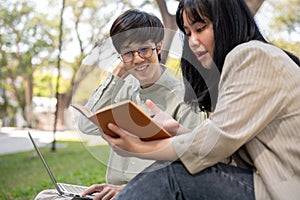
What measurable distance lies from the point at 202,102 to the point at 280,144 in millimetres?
409

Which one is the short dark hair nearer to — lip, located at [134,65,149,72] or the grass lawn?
lip, located at [134,65,149,72]

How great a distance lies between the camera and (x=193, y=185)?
1023mm

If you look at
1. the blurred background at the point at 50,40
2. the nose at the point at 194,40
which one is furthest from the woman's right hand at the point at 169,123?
the blurred background at the point at 50,40

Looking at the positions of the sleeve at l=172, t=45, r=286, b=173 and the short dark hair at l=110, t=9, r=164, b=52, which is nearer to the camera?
the sleeve at l=172, t=45, r=286, b=173

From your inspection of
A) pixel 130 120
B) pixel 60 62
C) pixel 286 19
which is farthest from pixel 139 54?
pixel 60 62

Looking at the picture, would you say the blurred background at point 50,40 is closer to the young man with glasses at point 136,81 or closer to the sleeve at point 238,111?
the young man with glasses at point 136,81

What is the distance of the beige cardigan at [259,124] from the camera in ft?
3.25

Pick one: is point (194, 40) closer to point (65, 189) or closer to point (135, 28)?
point (135, 28)

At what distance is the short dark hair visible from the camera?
5.20 ft

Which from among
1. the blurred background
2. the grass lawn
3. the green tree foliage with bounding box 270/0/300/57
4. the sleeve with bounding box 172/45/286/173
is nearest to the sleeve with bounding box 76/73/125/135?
the sleeve with bounding box 172/45/286/173

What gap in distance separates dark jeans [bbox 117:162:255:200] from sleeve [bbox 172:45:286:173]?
0.03 meters

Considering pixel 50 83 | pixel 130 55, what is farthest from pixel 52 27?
pixel 130 55

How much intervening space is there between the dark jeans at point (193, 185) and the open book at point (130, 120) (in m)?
0.10

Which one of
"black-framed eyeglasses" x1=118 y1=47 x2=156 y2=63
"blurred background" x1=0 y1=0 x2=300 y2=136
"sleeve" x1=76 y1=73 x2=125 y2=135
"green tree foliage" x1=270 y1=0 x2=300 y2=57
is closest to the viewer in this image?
"sleeve" x1=76 y1=73 x2=125 y2=135
